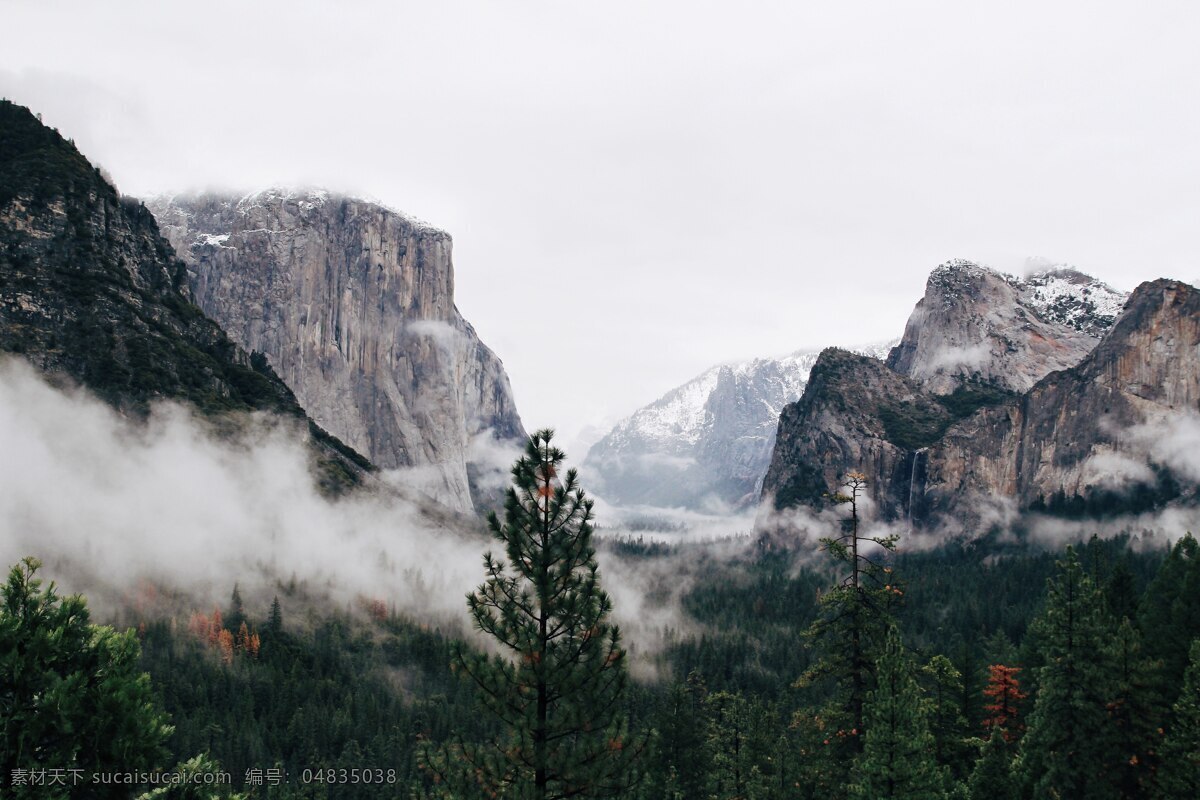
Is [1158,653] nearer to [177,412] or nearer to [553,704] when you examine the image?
[553,704]

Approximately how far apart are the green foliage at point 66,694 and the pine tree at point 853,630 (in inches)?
811

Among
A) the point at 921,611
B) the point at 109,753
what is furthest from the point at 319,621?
the point at 109,753

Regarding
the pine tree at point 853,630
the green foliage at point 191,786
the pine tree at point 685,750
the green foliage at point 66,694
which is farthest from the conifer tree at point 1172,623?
the green foliage at point 66,694

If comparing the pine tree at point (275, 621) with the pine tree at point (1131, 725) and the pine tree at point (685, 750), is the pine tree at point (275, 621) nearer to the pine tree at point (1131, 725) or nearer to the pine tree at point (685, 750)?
the pine tree at point (685, 750)

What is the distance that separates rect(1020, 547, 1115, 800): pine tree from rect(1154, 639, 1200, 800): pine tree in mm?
2616

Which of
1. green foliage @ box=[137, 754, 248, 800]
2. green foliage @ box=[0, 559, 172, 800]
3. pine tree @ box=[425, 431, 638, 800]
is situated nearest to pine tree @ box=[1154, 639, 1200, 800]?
pine tree @ box=[425, 431, 638, 800]

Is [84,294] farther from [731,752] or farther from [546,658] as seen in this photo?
[546,658]

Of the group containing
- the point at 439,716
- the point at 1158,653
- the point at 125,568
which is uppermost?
the point at 1158,653

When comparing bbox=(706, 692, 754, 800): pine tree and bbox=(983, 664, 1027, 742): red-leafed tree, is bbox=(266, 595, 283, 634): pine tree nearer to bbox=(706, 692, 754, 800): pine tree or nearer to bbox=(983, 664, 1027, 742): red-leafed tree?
bbox=(706, 692, 754, 800): pine tree

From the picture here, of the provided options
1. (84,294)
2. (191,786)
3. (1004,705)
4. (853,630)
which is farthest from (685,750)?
(84,294)

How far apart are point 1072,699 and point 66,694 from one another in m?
37.2

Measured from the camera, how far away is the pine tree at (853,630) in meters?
29.0

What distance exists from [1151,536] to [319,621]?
600 feet

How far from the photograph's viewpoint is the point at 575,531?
2122 centimetres
